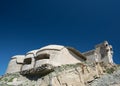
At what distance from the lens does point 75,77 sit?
78.7 ft

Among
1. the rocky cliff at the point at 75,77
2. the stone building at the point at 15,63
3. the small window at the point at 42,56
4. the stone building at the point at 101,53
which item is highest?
the stone building at the point at 101,53

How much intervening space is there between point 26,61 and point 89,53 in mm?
9874

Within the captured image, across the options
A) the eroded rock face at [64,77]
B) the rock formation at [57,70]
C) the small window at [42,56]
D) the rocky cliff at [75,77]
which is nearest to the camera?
the rocky cliff at [75,77]

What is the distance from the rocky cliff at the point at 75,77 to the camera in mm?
23261

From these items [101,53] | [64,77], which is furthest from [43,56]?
[101,53]

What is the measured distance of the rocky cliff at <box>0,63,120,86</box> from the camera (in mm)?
23261

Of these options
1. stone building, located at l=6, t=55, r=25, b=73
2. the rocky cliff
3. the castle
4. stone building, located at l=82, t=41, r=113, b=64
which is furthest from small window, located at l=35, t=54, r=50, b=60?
stone building, located at l=82, t=41, r=113, b=64

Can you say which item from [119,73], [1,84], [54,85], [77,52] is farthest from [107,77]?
[1,84]

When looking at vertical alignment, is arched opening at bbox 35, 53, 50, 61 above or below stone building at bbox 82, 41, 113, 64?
below

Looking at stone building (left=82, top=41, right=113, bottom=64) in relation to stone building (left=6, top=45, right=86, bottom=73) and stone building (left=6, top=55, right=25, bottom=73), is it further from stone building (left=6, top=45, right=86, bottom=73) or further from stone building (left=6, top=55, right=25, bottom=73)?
stone building (left=6, top=55, right=25, bottom=73)

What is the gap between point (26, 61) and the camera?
99.0 ft

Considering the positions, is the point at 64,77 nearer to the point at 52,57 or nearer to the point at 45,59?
the point at 52,57

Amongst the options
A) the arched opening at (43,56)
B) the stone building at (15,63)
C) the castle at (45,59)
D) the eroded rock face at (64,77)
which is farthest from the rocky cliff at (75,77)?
the stone building at (15,63)

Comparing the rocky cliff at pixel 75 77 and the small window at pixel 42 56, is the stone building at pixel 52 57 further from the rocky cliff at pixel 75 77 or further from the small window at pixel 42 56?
the rocky cliff at pixel 75 77
